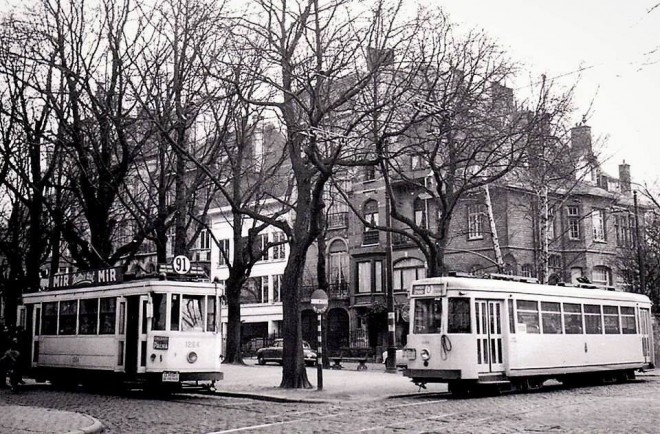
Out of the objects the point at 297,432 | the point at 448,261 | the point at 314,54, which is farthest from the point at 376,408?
the point at 448,261

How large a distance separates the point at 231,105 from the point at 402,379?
36.4ft

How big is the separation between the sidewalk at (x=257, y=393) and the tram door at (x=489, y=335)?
250 centimetres

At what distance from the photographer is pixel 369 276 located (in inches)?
1973

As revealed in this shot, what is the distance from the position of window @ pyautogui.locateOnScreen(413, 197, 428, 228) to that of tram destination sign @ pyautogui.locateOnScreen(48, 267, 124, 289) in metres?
27.2

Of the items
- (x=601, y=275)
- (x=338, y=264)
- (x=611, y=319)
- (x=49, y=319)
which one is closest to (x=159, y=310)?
(x=49, y=319)

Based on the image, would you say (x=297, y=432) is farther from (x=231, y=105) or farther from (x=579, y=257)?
(x=579, y=257)

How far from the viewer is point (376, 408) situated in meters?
17.2

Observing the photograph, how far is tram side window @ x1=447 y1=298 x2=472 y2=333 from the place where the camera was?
1997 cm

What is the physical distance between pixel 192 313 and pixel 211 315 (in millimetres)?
589

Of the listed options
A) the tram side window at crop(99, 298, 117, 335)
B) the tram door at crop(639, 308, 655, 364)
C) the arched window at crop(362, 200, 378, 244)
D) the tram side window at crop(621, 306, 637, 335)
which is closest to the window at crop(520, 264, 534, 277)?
the arched window at crop(362, 200, 378, 244)

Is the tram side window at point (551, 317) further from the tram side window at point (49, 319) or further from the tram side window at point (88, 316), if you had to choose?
the tram side window at point (49, 319)

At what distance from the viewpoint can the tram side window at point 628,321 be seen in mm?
26031

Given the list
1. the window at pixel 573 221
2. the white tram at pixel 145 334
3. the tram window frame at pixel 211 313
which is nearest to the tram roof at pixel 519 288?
the tram window frame at pixel 211 313

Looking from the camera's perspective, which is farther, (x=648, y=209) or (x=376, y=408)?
(x=648, y=209)
